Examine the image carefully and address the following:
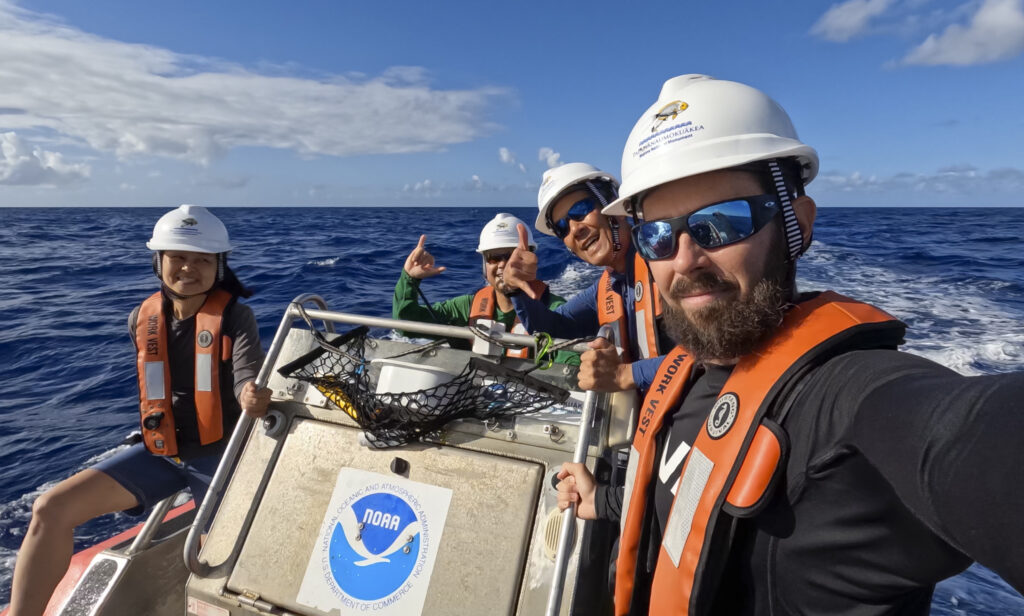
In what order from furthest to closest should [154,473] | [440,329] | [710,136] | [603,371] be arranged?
1. [154,473]
2. [440,329]
3. [603,371]
4. [710,136]

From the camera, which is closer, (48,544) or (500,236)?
(48,544)

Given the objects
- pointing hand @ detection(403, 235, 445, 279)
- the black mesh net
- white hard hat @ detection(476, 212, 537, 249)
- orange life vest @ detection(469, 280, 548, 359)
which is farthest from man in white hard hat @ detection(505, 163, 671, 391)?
white hard hat @ detection(476, 212, 537, 249)

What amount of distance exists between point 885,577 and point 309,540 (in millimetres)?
1941

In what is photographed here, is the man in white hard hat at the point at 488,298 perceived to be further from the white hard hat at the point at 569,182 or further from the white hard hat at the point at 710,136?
the white hard hat at the point at 710,136

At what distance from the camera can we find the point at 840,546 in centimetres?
95

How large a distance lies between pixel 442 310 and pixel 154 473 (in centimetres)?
237

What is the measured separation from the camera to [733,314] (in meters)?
1.25

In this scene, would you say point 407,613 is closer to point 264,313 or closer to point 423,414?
point 423,414

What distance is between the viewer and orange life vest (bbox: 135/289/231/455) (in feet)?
9.20

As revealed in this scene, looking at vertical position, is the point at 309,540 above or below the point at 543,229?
below

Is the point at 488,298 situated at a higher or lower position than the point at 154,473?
higher

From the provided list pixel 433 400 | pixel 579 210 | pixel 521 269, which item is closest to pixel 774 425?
pixel 433 400

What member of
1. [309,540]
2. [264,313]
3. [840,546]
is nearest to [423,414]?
[309,540]

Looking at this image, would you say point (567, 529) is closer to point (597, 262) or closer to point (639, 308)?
point (639, 308)
